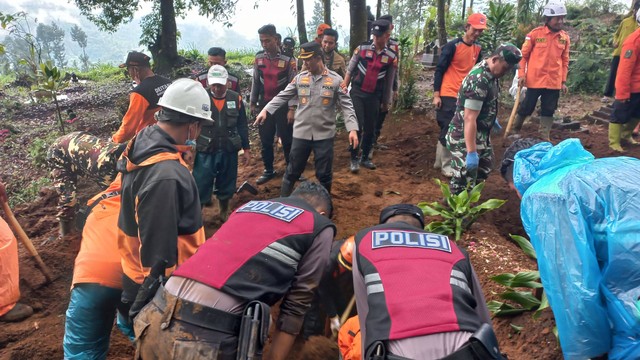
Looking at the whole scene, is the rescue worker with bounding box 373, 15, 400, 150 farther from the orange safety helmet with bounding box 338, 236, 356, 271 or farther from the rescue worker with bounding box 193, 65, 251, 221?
the orange safety helmet with bounding box 338, 236, 356, 271

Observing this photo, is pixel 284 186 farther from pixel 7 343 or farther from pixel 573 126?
pixel 573 126

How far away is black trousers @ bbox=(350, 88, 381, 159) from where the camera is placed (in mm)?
5664

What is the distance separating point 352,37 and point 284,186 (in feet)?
11.6

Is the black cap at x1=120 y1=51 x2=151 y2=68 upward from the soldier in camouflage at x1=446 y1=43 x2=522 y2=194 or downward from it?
upward

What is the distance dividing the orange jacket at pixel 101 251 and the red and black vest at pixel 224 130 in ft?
6.34

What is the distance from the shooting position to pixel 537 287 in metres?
2.81

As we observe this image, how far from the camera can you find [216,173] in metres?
4.68

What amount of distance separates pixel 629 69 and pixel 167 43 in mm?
11275

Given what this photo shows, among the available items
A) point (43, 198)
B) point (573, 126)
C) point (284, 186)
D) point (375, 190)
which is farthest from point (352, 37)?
point (43, 198)

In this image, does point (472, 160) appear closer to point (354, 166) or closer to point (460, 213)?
point (460, 213)

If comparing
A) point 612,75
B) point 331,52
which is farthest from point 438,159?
point 612,75

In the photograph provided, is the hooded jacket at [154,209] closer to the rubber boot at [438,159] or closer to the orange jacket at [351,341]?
the orange jacket at [351,341]

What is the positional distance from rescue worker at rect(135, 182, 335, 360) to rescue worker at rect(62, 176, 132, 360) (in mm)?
664

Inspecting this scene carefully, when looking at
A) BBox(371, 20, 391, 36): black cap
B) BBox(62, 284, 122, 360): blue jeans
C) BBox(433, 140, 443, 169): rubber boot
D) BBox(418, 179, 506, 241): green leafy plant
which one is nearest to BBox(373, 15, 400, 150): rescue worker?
BBox(371, 20, 391, 36): black cap
